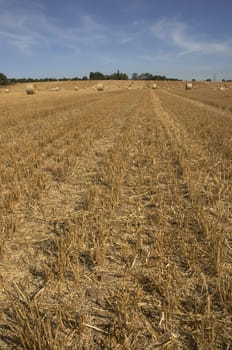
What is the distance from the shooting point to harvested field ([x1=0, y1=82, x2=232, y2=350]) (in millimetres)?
2348

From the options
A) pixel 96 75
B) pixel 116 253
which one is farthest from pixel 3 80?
pixel 116 253

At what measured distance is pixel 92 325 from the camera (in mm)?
2416

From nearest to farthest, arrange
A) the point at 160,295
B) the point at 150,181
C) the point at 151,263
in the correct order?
the point at 160,295
the point at 151,263
the point at 150,181

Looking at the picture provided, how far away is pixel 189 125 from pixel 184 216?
29.5 feet

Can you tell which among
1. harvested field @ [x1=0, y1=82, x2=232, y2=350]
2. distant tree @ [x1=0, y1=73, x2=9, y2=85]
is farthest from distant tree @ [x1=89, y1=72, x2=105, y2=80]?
harvested field @ [x1=0, y1=82, x2=232, y2=350]

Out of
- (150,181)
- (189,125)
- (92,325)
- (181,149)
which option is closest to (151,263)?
(92,325)

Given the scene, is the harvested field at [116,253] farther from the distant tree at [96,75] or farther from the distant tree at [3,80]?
the distant tree at [96,75]

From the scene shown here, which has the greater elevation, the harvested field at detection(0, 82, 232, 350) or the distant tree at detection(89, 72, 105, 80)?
the distant tree at detection(89, 72, 105, 80)

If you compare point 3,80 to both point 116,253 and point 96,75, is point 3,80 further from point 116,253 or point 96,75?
point 116,253

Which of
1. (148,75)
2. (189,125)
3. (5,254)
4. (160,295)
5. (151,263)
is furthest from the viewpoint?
(148,75)

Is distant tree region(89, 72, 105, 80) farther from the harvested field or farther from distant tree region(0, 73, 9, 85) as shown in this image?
the harvested field

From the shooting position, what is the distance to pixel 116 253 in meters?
3.46

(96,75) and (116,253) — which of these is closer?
(116,253)

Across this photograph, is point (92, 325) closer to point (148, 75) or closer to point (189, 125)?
point (189, 125)
